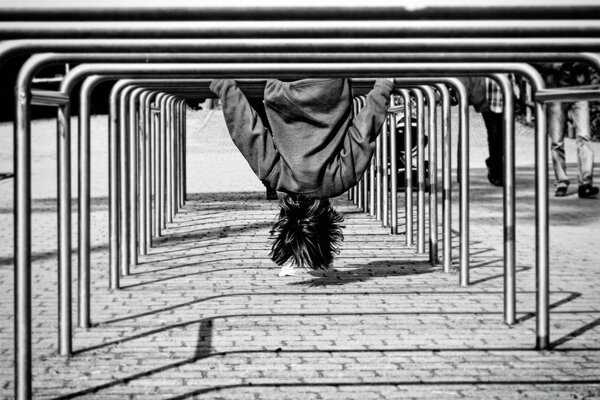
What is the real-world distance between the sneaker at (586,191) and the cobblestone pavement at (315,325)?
287 cm

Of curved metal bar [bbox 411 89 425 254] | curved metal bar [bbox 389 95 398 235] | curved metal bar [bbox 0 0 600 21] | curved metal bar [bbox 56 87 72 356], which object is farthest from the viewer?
curved metal bar [bbox 389 95 398 235]

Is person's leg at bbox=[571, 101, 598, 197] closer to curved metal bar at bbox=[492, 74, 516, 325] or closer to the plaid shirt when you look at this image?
the plaid shirt

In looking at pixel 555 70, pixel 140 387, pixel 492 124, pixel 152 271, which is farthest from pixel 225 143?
pixel 140 387

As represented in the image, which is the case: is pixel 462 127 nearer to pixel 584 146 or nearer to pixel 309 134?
pixel 309 134

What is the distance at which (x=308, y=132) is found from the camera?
18.3 ft

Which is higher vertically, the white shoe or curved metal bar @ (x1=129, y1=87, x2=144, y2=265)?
curved metal bar @ (x1=129, y1=87, x2=144, y2=265)

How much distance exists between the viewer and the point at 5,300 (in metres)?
6.05

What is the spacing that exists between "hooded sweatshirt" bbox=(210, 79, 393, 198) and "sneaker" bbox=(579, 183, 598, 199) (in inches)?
290

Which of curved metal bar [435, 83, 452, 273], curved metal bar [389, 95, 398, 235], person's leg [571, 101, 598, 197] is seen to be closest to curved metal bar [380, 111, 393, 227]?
curved metal bar [389, 95, 398, 235]

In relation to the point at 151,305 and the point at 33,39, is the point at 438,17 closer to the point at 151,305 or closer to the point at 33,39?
the point at 33,39

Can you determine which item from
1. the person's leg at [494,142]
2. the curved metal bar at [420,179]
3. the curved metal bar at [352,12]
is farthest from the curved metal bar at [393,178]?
the curved metal bar at [352,12]

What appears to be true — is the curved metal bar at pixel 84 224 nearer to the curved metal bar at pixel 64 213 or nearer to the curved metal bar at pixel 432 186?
the curved metal bar at pixel 64 213

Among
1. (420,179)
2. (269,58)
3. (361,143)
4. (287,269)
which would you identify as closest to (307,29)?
(269,58)

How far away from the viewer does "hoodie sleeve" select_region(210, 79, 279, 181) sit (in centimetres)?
557
